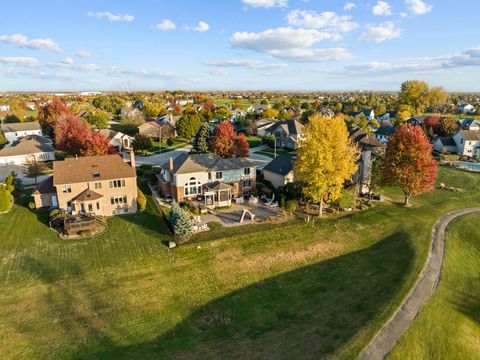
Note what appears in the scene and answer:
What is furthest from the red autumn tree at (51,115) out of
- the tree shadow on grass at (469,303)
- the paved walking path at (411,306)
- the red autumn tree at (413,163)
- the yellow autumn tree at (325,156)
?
the tree shadow on grass at (469,303)

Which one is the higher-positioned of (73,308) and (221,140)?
(221,140)

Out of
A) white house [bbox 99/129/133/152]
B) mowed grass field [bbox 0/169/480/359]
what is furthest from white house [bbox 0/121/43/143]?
mowed grass field [bbox 0/169/480/359]

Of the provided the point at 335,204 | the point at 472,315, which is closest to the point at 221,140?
the point at 335,204

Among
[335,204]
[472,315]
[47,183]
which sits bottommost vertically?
[472,315]

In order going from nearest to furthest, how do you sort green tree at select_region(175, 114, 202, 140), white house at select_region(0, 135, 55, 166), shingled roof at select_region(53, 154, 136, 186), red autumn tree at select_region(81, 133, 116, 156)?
shingled roof at select_region(53, 154, 136, 186), red autumn tree at select_region(81, 133, 116, 156), white house at select_region(0, 135, 55, 166), green tree at select_region(175, 114, 202, 140)

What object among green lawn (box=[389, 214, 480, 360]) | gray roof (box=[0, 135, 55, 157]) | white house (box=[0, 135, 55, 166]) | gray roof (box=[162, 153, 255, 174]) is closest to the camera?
green lawn (box=[389, 214, 480, 360])

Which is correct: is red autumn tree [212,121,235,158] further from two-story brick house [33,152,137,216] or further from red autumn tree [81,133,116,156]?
two-story brick house [33,152,137,216]

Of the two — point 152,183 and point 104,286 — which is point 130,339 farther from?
point 152,183
